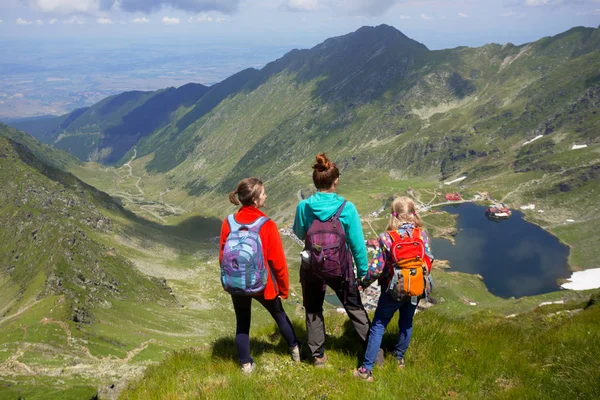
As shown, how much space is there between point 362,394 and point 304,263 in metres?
3.16

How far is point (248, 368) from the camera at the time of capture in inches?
383

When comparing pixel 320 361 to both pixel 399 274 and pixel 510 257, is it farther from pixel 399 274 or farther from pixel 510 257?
pixel 510 257

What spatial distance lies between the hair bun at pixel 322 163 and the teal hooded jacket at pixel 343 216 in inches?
24.7

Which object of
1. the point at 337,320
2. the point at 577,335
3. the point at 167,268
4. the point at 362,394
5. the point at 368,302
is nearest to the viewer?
the point at 362,394

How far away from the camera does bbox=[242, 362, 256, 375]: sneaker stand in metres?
9.62

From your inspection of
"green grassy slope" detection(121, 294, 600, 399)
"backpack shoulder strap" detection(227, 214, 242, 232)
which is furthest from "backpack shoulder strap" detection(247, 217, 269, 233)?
"green grassy slope" detection(121, 294, 600, 399)

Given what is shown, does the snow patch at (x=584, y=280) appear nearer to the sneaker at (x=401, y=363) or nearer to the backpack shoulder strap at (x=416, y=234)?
the sneaker at (x=401, y=363)

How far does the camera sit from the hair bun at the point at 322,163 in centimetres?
916

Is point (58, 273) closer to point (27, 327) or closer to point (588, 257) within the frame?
point (27, 327)

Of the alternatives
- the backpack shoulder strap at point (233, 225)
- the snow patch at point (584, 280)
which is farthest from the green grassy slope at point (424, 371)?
the snow patch at point (584, 280)

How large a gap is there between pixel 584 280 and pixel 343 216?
173 m

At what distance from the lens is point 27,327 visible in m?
60.2

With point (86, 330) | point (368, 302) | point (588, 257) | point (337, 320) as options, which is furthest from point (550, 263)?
point (337, 320)

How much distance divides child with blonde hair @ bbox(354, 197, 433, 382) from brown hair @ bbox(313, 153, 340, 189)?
64.9 inches
